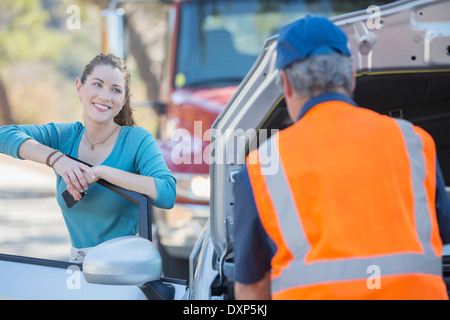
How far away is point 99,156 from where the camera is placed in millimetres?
2889

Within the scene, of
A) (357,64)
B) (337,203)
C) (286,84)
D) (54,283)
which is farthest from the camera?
(54,283)

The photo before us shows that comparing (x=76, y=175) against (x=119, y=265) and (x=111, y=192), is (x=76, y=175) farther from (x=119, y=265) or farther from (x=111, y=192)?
(x=119, y=265)

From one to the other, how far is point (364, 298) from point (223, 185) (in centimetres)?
74

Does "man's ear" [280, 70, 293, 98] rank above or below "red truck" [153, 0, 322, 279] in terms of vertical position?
below

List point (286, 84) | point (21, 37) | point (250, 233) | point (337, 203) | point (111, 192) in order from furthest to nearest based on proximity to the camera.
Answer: point (21, 37) → point (111, 192) → point (286, 84) → point (250, 233) → point (337, 203)

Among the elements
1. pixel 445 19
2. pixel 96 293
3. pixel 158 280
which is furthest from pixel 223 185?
pixel 445 19

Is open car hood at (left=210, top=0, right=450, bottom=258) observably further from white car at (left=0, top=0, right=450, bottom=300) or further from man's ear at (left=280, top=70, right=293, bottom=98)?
man's ear at (left=280, top=70, right=293, bottom=98)

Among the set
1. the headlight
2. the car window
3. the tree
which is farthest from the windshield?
the tree

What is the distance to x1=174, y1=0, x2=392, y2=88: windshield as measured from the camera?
6129 millimetres

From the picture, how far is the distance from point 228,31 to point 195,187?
165 cm

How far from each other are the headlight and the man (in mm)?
3522

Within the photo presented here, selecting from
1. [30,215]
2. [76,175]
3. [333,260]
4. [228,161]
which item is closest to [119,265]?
[228,161]

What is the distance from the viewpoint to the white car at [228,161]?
2.14 meters

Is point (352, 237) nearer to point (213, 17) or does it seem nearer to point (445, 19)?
point (445, 19)
